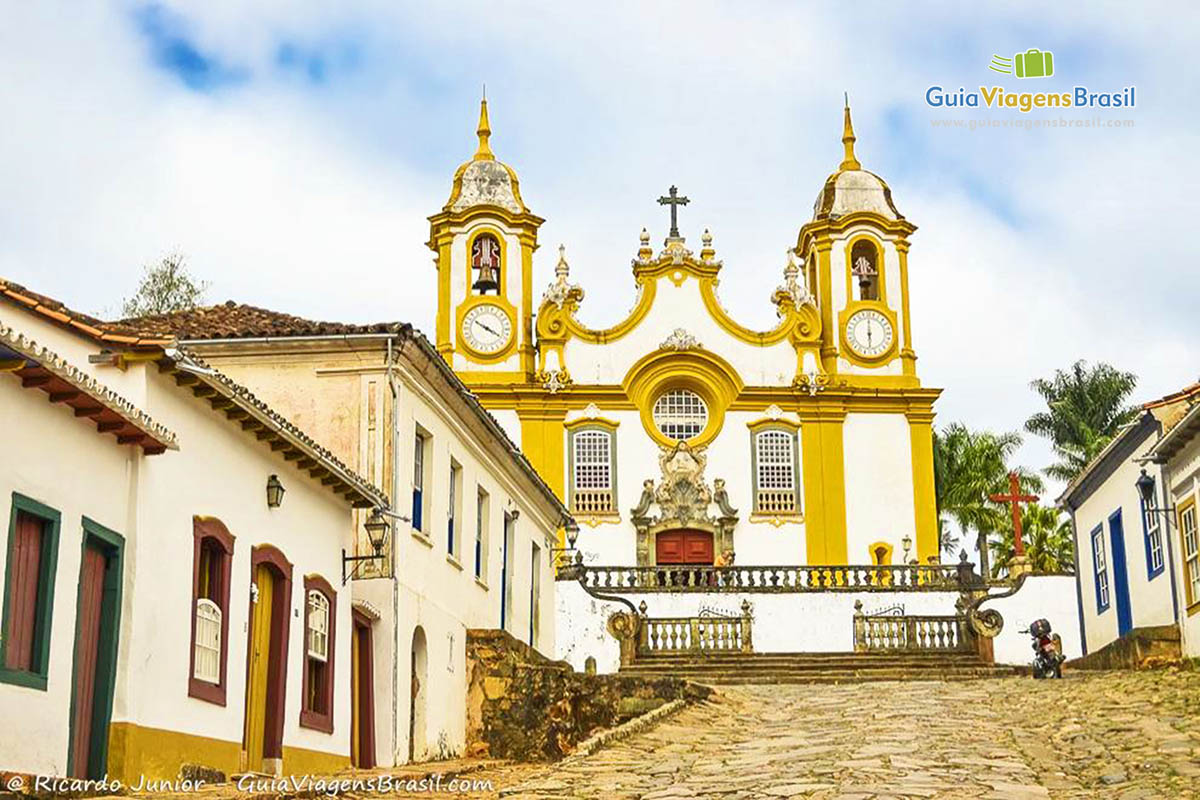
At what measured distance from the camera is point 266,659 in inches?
613

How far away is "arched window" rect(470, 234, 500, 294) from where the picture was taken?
43.0m

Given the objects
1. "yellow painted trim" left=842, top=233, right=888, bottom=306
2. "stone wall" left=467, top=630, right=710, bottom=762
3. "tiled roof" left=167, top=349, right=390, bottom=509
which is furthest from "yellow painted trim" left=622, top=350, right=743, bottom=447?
"tiled roof" left=167, top=349, right=390, bottom=509

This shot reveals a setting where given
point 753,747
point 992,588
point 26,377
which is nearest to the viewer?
point 26,377

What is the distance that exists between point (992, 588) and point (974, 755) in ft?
72.6

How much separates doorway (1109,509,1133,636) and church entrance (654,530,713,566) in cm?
1391

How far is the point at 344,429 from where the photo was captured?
1916 cm

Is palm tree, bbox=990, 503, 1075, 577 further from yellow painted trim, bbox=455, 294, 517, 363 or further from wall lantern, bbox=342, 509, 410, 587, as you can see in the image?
wall lantern, bbox=342, 509, 410, 587

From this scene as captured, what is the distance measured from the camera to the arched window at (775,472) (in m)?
41.1

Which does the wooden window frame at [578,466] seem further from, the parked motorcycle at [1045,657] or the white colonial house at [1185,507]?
the white colonial house at [1185,507]

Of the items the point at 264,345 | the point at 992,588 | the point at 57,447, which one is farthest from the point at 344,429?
the point at 992,588

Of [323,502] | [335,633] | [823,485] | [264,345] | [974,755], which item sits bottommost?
[974,755]

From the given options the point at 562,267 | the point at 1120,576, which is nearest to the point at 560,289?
the point at 562,267

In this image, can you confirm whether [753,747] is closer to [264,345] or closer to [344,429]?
[344,429]

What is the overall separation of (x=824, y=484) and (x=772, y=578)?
5459 mm
